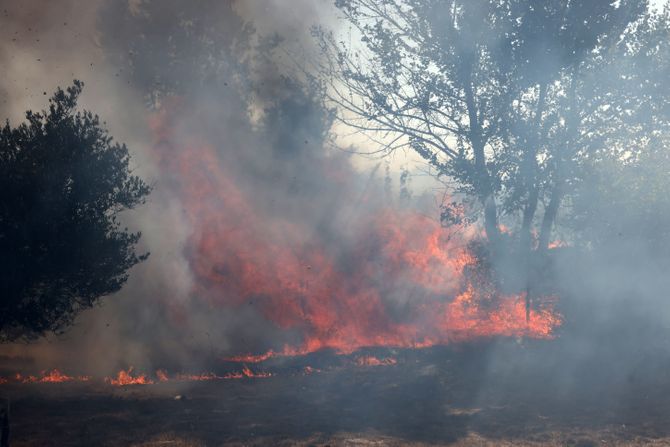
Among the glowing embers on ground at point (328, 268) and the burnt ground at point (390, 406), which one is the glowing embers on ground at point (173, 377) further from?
the glowing embers on ground at point (328, 268)

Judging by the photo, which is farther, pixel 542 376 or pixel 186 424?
pixel 542 376

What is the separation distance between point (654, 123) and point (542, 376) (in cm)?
1024

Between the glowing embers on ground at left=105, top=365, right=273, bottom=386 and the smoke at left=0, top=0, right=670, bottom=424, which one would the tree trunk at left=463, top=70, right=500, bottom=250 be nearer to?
the smoke at left=0, top=0, right=670, bottom=424

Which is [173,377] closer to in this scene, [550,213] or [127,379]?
[127,379]

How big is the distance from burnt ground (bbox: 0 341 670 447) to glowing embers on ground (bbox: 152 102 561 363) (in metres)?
1.47

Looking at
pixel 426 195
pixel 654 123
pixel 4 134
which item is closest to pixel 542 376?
pixel 654 123

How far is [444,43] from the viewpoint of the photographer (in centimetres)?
2077

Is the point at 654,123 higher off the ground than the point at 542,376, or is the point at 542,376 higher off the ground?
the point at 654,123

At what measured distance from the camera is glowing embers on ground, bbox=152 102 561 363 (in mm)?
22875

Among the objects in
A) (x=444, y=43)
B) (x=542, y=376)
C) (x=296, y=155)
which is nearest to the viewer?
(x=542, y=376)

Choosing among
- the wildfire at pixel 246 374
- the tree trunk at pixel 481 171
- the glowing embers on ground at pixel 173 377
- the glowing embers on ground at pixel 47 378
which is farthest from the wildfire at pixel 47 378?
the tree trunk at pixel 481 171

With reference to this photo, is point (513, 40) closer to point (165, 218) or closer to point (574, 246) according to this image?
point (574, 246)

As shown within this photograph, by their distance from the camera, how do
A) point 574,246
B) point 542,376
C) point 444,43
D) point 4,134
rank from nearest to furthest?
point 4,134, point 542,376, point 444,43, point 574,246

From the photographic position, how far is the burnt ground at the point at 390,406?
45.4 feet
